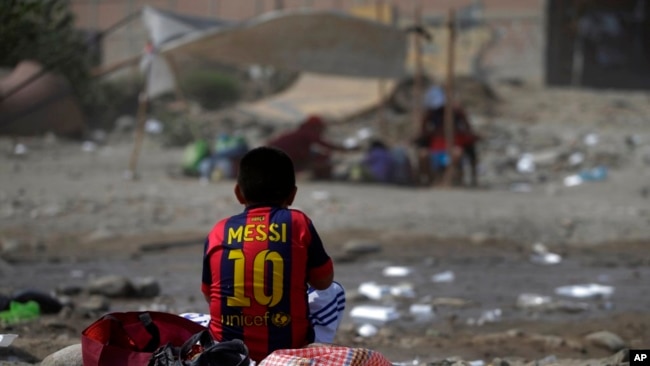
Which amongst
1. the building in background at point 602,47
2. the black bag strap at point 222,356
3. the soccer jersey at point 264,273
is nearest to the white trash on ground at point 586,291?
the soccer jersey at point 264,273

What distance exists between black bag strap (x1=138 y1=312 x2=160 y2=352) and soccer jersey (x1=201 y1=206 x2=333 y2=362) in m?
0.24

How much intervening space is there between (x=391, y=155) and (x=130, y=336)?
8.81m

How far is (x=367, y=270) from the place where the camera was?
8.16 meters

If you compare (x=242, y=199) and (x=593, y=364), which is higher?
(x=242, y=199)

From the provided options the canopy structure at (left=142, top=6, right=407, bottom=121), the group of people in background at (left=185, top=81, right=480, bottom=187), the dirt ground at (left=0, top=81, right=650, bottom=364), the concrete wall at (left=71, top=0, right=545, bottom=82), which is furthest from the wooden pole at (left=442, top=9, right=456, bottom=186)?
the concrete wall at (left=71, top=0, right=545, bottom=82)

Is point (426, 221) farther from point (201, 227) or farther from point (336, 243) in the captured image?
point (201, 227)

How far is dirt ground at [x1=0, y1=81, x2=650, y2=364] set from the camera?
5910 mm

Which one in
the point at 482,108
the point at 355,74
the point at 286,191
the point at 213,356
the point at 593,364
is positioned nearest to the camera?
the point at 213,356

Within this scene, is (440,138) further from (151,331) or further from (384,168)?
(151,331)

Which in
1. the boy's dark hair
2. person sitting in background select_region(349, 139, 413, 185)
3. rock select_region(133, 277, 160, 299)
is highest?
the boy's dark hair

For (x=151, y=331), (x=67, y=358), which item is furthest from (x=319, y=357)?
(x=67, y=358)

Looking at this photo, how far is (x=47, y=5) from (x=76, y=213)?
341 centimetres

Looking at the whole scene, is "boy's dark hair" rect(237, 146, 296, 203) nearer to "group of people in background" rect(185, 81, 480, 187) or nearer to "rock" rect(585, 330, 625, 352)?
"rock" rect(585, 330, 625, 352)

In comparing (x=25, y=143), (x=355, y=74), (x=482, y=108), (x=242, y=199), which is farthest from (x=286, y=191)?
(x=482, y=108)
